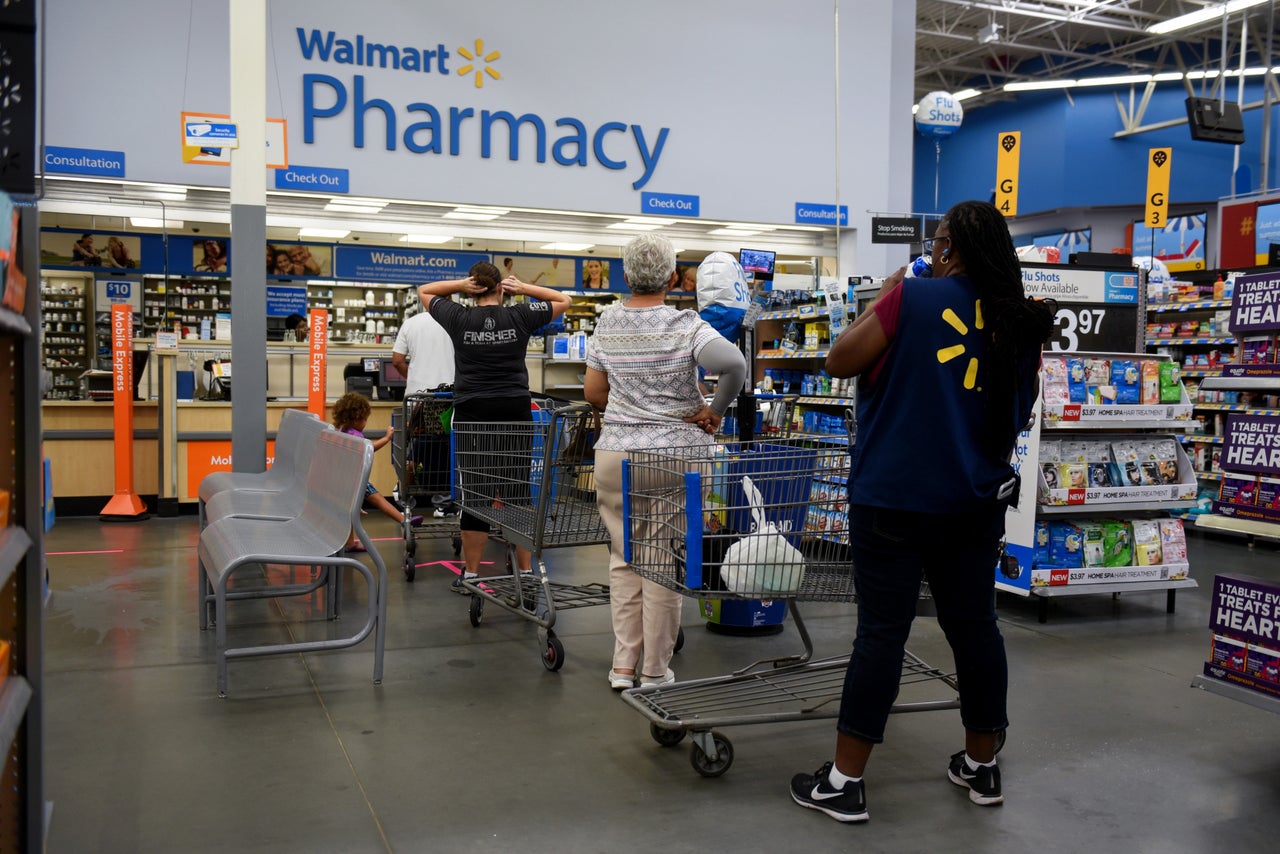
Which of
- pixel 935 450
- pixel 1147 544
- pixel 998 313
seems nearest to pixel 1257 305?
pixel 998 313

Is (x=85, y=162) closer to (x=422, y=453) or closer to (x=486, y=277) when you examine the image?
(x=422, y=453)

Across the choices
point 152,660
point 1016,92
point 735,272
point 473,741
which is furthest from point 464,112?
point 1016,92

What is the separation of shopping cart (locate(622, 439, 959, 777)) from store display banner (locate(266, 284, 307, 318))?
33.5 ft

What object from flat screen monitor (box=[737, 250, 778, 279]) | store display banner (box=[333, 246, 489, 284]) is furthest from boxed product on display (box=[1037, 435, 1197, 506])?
store display banner (box=[333, 246, 489, 284])

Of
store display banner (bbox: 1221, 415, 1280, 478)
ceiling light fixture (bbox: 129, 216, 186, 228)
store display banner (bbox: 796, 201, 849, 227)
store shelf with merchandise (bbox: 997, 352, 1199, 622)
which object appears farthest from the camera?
store display banner (bbox: 796, 201, 849, 227)

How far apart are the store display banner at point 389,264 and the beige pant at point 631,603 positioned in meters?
10.1

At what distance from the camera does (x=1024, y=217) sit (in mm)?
20984

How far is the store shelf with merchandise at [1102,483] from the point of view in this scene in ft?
16.6

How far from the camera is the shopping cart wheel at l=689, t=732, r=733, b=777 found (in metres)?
3.00

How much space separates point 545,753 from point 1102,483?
11.3 ft

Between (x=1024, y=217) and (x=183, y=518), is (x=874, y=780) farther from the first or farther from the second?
(x=1024, y=217)

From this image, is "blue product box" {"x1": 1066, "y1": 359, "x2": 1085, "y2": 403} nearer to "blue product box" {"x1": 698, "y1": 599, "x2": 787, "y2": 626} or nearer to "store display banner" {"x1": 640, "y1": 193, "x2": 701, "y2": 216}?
"blue product box" {"x1": 698, "y1": 599, "x2": 787, "y2": 626}

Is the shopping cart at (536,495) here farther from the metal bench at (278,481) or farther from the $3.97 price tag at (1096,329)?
the $3.97 price tag at (1096,329)

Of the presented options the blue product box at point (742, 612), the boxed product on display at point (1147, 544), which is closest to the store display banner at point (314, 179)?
the blue product box at point (742, 612)
